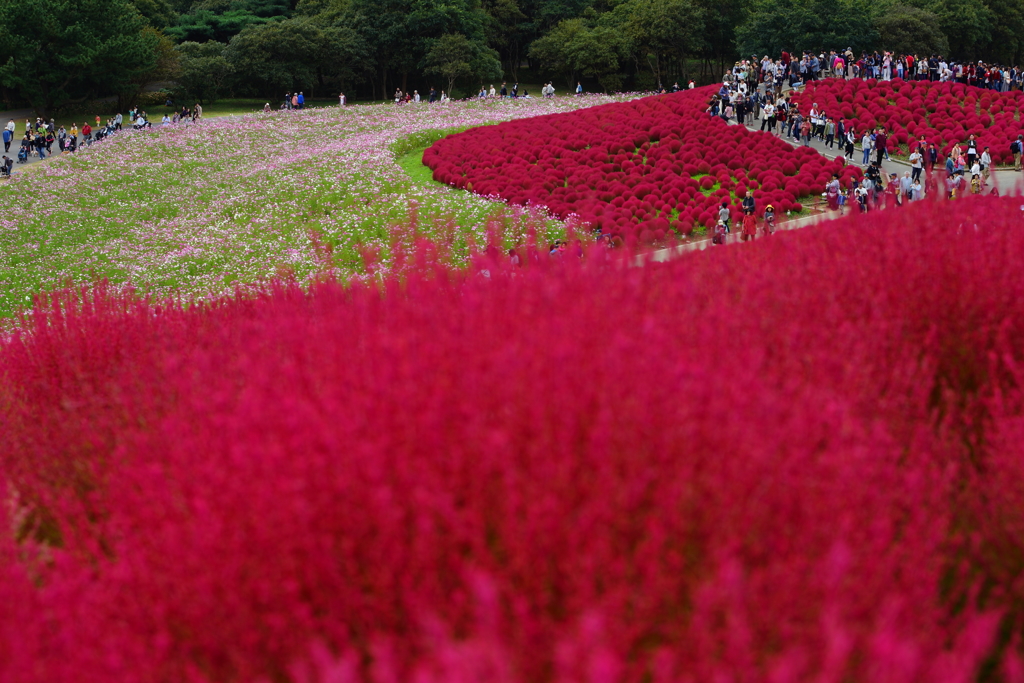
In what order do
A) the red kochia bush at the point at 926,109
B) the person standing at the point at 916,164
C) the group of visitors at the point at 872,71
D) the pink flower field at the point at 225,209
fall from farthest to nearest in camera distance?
the group of visitors at the point at 872,71 < the red kochia bush at the point at 926,109 < the person standing at the point at 916,164 < the pink flower field at the point at 225,209

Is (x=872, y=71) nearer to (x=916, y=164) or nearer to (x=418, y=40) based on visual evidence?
(x=916, y=164)

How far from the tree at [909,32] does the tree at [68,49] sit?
4641 centimetres

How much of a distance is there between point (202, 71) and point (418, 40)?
13883 mm

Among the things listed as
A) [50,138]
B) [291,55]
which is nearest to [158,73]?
[291,55]

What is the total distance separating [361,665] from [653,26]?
61.8 metres

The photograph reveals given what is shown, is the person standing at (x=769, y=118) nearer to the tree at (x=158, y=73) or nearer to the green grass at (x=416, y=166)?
the green grass at (x=416, y=166)

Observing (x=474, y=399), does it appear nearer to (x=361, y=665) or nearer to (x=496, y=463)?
(x=496, y=463)

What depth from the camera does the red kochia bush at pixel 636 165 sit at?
787 inches

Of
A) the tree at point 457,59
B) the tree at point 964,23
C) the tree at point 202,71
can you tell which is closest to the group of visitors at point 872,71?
the tree at point 457,59

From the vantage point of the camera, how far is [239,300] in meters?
8.10

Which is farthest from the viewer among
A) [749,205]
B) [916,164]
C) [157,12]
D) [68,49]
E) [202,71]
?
[157,12]

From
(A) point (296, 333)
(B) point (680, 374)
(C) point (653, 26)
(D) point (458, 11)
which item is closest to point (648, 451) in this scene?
(B) point (680, 374)

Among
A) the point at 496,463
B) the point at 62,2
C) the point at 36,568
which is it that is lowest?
the point at 36,568

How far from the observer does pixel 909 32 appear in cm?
5612
